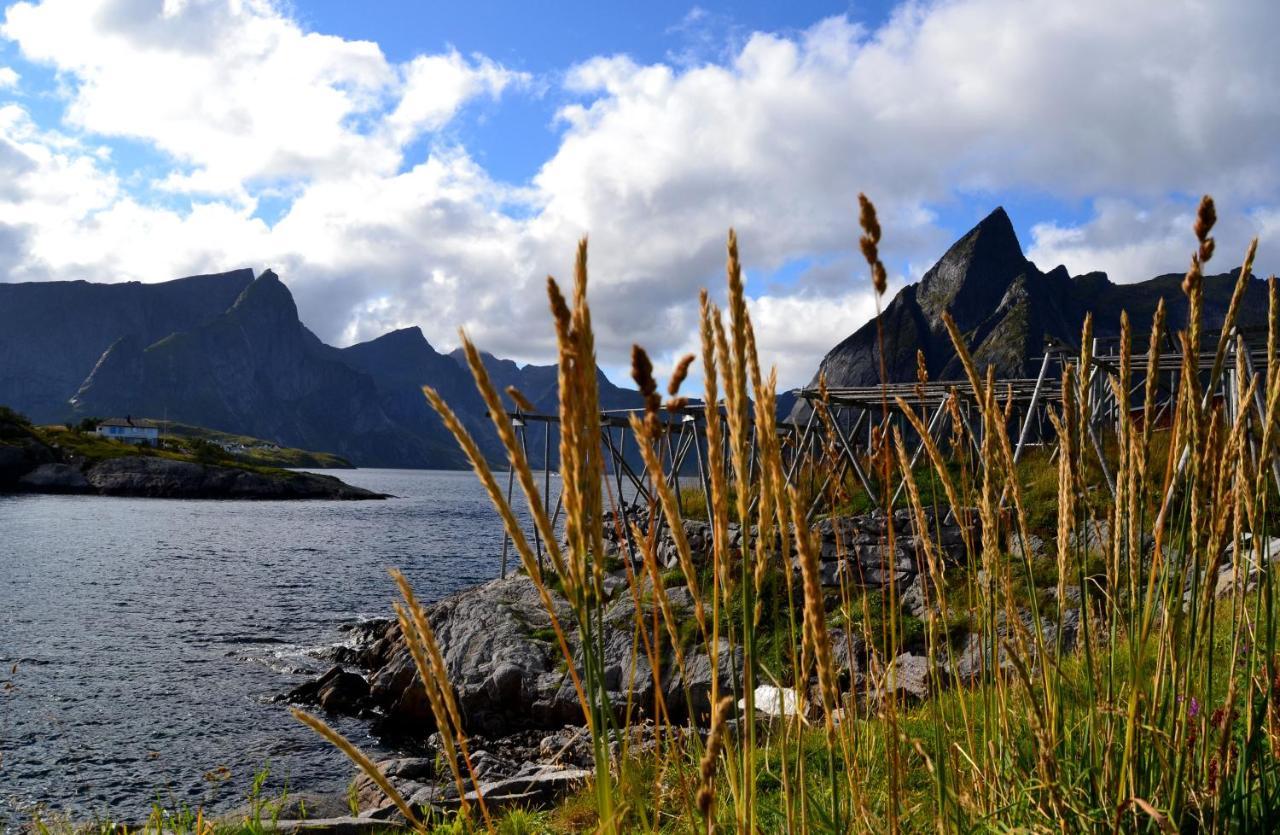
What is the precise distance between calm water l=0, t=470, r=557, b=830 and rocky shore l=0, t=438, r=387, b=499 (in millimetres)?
20463

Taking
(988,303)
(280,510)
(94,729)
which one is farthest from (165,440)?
(988,303)

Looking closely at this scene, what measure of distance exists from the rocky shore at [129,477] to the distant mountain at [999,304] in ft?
239

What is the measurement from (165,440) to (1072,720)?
119m

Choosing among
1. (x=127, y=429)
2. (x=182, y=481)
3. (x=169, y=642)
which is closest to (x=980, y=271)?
(x=182, y=481)

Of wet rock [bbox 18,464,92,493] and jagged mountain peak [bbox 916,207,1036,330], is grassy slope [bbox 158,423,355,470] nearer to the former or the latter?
wet rock [bbox 18,464,92,493]

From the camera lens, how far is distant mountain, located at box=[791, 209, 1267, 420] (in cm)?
11825

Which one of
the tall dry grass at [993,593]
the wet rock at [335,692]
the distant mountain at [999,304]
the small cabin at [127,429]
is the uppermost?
the distant mountain at [999,304]

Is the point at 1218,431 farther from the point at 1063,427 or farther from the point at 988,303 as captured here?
the point at 988,303

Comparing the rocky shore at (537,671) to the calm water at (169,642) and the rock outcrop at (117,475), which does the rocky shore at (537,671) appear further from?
the rock outcrop at (117,475)

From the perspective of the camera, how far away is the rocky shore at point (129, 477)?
7094cm

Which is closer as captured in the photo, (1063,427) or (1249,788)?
(1249,788)

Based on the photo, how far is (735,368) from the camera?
1.30 m

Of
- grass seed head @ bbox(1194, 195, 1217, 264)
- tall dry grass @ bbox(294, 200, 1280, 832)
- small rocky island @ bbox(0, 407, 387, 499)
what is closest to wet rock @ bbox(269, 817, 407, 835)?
tall dry grass @ bbox(294, 200, 1280, 832)

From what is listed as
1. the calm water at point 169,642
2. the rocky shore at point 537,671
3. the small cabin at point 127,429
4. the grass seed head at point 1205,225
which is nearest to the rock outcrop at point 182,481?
the calm water at point 169,642
